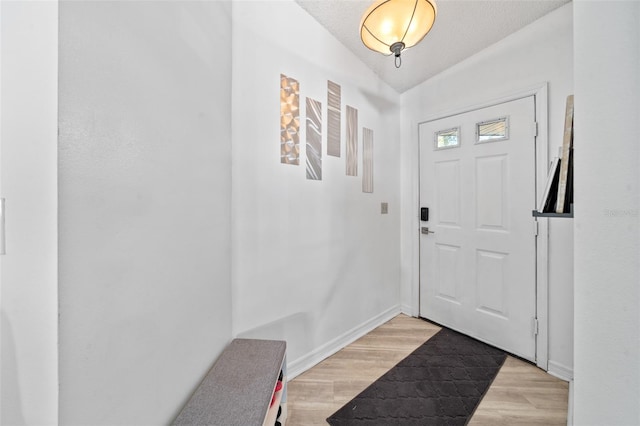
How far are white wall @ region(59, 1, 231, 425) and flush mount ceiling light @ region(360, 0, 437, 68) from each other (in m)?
0.80

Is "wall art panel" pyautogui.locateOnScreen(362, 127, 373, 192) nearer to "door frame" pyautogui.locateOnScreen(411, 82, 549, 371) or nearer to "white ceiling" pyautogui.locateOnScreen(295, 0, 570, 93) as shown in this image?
"white ceiling" pyautogui.locateOnScreen(295, 0, 570, 93)

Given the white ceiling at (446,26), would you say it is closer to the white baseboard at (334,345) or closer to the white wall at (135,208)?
the white wall at (135,208)

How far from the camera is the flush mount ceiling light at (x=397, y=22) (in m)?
1.24

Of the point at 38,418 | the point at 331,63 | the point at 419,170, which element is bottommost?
the point at 38,418

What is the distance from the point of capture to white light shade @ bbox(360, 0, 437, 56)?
1241mm

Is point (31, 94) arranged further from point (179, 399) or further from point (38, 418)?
point (179, 399)

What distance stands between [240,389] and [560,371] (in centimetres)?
217

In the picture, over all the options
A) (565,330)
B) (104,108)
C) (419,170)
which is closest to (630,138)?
(104,108)

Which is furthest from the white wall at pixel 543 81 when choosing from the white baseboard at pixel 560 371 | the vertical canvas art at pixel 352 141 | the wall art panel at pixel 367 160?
the vertical canvas art at pixel 352 141

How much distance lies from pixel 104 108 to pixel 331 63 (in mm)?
1815

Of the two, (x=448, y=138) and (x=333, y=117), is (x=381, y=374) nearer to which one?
(x=333, y=117)

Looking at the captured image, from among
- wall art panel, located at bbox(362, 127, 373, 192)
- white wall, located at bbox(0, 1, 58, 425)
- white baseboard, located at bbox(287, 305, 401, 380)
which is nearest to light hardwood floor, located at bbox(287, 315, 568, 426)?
white baseboard, located at bbox(287, 305, 401, 380)

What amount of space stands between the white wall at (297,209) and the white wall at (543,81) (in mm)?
669

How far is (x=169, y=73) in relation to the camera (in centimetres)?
96
